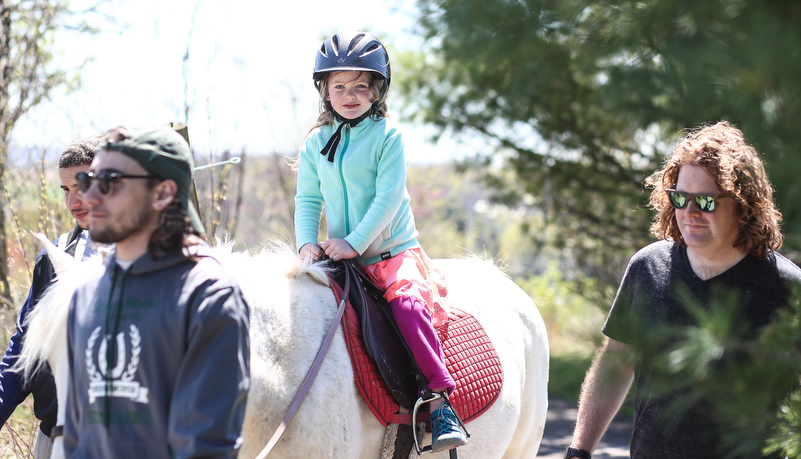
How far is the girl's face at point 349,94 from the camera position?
276 centimetres

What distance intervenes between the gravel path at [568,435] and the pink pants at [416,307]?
396cm

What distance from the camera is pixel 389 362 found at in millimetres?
2447

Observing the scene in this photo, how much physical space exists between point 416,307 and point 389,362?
0.25 metres

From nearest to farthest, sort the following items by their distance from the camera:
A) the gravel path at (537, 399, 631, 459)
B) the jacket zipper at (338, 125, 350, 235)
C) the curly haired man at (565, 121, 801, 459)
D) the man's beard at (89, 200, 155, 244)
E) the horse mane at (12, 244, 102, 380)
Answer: the man's beard at (89, 200, 155, 244), the horse mane at (12, 244, 102, 380), the curly haired man at (565, 121, 801, 459), the jacket zipper at (338, 125, 350, 235), the gravel path at (537, 399, 631, 459)

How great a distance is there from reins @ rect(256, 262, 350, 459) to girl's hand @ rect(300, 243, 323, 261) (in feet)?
0.88

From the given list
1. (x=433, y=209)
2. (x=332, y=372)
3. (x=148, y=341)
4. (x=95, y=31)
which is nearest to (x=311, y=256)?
(x=332, y=372)

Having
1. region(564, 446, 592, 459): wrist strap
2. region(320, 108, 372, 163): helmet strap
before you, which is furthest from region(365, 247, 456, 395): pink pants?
region(564, 446, 592, 459): wrist strap

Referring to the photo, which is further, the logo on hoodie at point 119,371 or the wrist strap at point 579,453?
the wrist strap at point 579,453

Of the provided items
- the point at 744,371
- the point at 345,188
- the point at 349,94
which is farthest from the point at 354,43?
the point at 744,371

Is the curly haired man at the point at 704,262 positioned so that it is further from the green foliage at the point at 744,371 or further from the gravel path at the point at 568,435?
the gravel path at the point at 568,435

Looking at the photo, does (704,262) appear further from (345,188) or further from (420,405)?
(345,188)

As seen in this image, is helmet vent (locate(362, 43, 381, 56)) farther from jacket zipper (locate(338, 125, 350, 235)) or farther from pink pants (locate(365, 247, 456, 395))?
pink pants (locate(365, 247, 456, 395))

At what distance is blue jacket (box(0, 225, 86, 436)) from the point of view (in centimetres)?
232

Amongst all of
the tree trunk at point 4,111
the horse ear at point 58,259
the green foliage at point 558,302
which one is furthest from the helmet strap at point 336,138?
the green foliage at point 558,302
